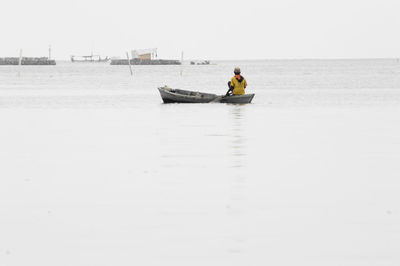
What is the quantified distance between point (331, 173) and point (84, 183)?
4239 millimetres

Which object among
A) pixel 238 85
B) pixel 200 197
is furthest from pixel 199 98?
pixel 200 197

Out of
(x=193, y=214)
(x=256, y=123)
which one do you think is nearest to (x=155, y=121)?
(x=256, y=123)

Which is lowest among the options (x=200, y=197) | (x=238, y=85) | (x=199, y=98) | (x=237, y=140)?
(x=199, y=98)

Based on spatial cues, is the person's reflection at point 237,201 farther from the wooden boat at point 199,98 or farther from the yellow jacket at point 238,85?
the wooden boat at point 199,98

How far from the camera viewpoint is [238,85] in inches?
1769

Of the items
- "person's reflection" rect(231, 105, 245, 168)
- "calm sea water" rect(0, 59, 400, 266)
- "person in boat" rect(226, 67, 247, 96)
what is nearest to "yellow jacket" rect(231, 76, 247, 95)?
"person in boat" rect(226, 67, 247, 96)

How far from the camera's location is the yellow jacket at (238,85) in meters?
44.7

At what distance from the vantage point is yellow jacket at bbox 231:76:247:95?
147ft

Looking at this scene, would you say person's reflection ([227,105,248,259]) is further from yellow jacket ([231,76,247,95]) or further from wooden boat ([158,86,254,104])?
wooden boat ([158,86,254,104])

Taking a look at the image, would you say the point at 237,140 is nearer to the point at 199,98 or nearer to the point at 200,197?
the point at 200,197

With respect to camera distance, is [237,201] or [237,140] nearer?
[237,201]

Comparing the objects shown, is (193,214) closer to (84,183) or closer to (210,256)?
(210,256)

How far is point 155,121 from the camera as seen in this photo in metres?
33.2

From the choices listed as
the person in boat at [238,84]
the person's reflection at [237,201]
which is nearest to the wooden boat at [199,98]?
the person in boat at [238,84]
